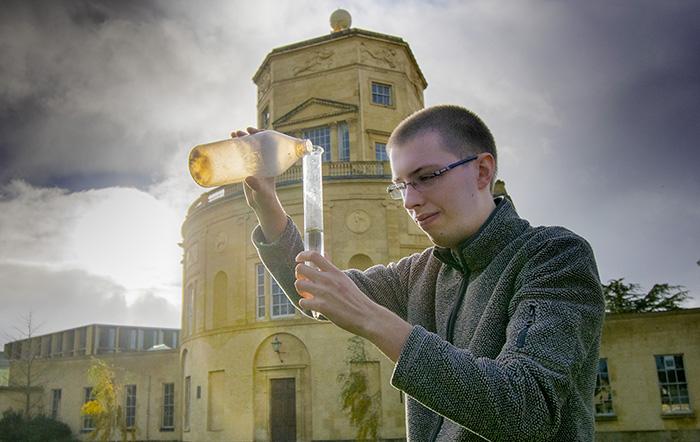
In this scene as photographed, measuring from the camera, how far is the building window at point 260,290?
2602cm

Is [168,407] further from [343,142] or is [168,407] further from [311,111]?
[311,111]

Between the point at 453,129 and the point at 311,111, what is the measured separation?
28.2 metres

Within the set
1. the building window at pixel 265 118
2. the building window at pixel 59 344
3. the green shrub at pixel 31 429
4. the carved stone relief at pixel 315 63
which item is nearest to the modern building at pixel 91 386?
the green shrub at pixel 31 429

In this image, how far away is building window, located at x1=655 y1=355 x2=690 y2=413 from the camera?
76.9ft

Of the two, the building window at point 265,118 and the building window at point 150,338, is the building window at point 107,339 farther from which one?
the building window at point 265,118

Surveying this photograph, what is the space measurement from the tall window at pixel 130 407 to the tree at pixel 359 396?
57.8 ft

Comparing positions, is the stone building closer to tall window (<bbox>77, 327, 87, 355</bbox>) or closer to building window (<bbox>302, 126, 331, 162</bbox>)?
building window (<bbox>302, 126, 331, 162</bbox>)

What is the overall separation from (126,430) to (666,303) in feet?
90.1

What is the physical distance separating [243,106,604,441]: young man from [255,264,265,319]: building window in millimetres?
23999

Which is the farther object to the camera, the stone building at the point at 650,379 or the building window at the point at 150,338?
the building window at the point at 150,338

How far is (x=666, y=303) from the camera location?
1168 inches

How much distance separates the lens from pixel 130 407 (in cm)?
3575

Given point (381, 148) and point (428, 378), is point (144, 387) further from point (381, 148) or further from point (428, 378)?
point (428, 378)

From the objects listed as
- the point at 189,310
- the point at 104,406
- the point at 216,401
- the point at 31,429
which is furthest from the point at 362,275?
the point at 31,429
